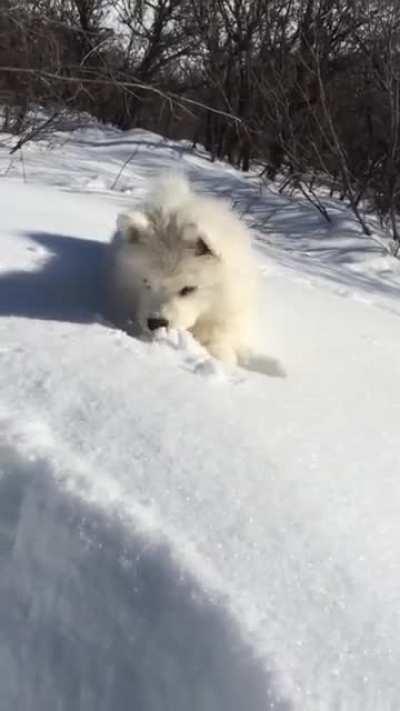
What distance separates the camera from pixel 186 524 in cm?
254

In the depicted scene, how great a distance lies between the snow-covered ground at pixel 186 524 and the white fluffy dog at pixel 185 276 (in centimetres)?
21

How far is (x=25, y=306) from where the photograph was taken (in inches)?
168

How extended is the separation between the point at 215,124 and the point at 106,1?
3.51 metres

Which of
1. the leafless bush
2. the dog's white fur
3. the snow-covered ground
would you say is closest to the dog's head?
the dog's white fur

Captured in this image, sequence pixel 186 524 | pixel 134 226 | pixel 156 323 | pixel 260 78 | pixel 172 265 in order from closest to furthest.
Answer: pixel 186 524 → pixel 156 323 → pixel 172 265 → pixel 134 226 → pixel 260 78

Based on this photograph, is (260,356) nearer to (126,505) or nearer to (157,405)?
(157,405)

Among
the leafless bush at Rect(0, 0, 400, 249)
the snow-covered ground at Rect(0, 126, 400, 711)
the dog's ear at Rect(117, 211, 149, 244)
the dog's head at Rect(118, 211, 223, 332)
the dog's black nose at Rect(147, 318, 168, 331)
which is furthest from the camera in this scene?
the leafless bush at Rect(0, 0, 400, 249)

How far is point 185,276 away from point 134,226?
39 cm

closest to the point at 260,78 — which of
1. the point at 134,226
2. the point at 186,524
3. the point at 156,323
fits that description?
the point at 134,226

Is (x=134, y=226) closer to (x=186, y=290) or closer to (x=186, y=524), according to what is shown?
(x=186, y=290)

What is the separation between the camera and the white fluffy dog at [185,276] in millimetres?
4164

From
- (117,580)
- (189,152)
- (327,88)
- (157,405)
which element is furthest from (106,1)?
(117,580)

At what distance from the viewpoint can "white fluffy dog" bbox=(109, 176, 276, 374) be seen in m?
4.16

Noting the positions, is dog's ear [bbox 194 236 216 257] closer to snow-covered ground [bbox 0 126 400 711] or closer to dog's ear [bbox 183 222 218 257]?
dog's ear [bbox 183 222 218 257]
